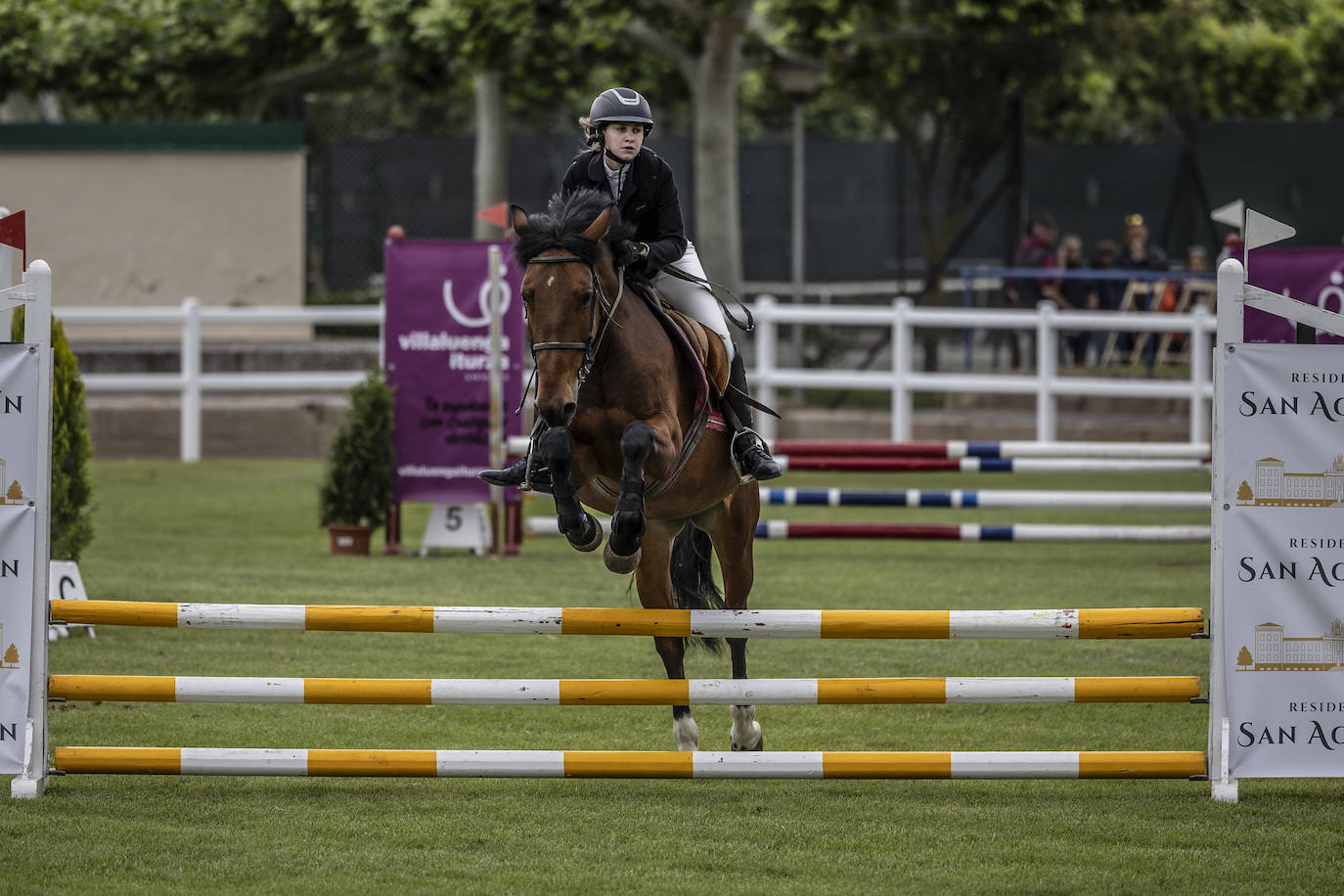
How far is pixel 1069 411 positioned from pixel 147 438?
10.0m

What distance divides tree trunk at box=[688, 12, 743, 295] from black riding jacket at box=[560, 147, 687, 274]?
Result: 42.3 ft

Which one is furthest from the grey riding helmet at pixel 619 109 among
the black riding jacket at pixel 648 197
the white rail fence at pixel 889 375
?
the white rail fence at pixel 889 375

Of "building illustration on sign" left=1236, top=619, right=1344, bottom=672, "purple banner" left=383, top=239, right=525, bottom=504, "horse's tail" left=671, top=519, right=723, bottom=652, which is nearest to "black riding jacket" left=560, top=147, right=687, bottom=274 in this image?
"horse's tail" left=671, top=519, right=723, bottom=652

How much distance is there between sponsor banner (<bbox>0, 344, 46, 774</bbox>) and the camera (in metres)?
5.47

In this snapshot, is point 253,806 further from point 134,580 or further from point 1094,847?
point 134,580

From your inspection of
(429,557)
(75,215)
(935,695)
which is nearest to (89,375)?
(75,215)

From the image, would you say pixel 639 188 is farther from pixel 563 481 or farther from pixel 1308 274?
pixel 1308 274

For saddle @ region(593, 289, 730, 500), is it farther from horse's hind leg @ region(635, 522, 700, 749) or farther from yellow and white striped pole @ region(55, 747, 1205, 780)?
yellow and white striped pole @ region(55, 747, 1205, 780)

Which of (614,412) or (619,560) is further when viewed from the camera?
(619,560)

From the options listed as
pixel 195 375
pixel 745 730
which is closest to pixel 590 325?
pixel 745 730

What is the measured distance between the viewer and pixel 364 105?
3122cm

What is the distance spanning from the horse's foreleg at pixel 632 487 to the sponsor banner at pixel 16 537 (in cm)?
198

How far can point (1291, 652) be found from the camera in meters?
5.58

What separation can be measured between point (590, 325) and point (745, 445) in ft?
3.19
